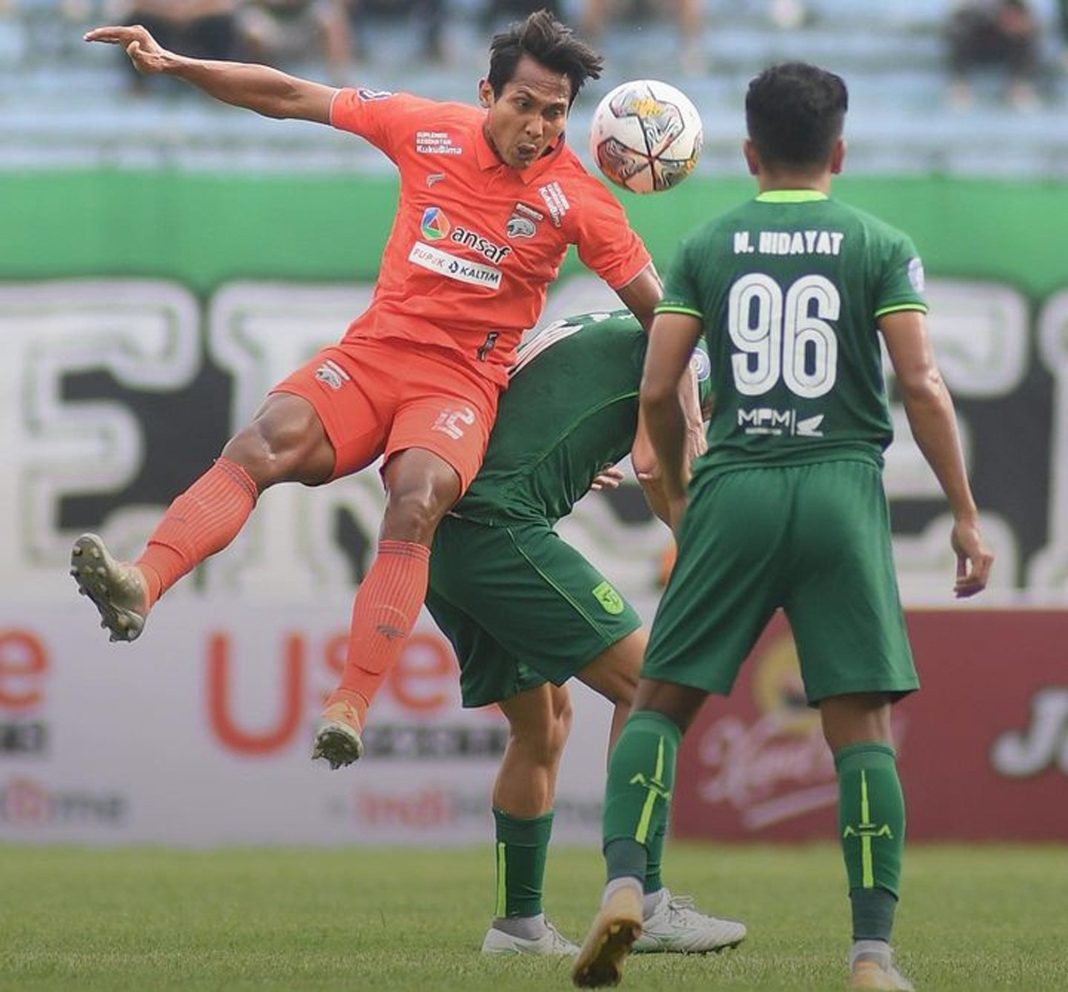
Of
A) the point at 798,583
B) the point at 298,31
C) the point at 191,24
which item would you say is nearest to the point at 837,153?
the point at 798,583

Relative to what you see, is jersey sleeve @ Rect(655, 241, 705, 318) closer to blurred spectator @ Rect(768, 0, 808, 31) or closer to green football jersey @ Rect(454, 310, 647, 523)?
green football jersey @ Rect(454, 310, 647, 523)

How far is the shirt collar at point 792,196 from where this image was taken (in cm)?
545

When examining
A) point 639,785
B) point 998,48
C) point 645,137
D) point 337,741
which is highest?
point 998,48

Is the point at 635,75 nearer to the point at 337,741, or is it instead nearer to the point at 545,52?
the point at 545,52

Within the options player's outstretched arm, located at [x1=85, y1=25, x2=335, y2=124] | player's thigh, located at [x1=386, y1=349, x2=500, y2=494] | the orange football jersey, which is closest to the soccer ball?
the orange football jersey

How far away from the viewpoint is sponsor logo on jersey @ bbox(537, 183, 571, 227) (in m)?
7.02

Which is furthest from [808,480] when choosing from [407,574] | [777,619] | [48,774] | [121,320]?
[121,320]

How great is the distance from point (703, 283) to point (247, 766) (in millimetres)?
8139

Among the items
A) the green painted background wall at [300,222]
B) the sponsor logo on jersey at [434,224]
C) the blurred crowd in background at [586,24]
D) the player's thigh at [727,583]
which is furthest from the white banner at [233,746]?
the player's thigh at [727,583]

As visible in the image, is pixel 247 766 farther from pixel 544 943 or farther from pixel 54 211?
pixel 544 943

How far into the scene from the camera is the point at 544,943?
6859 mm

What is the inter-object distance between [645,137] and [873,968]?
9.60 feet

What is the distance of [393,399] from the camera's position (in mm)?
6918

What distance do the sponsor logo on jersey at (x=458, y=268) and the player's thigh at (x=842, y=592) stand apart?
190cm
